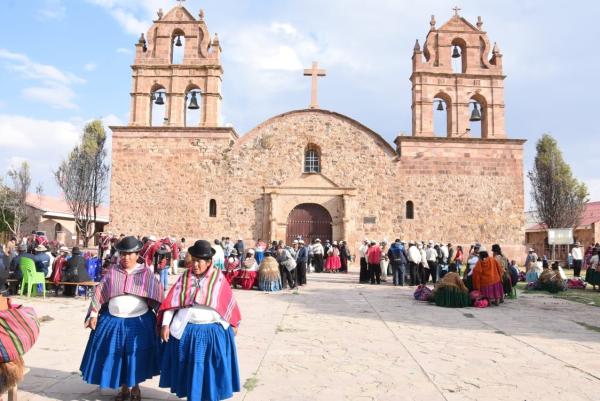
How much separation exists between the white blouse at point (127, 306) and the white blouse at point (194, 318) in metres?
0.39

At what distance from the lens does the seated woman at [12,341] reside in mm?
3459

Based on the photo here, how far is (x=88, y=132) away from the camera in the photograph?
3250 centimetres

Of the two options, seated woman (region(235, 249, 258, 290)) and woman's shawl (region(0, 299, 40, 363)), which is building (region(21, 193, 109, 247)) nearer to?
seated woman (region(235, 249, 258, 290))

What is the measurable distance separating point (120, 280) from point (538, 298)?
10.8 m

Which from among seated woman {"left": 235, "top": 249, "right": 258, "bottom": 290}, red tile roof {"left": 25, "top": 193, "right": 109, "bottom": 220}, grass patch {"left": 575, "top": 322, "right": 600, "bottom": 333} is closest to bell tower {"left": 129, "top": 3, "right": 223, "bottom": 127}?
seated woman {"left": 235, "top": 249, "right": 258, "bottom": 290}

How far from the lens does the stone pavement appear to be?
167 inches

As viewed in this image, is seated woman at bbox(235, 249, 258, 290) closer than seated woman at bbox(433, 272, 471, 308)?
No

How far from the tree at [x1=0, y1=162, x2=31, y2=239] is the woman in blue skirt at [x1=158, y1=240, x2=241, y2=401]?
34.3 metres

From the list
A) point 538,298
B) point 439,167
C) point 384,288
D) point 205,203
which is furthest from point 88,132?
point 538,298

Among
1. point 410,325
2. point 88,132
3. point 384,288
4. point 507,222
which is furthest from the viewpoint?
point 88,132

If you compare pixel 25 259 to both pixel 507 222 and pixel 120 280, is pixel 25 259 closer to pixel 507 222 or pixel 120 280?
pixel 120 280

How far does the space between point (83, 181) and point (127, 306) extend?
29.2m

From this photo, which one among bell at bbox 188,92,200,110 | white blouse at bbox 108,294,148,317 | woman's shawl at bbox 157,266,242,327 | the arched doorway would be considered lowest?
white blouse at bbox 108,294,148,317

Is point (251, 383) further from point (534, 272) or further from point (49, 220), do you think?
point (49, 220)
